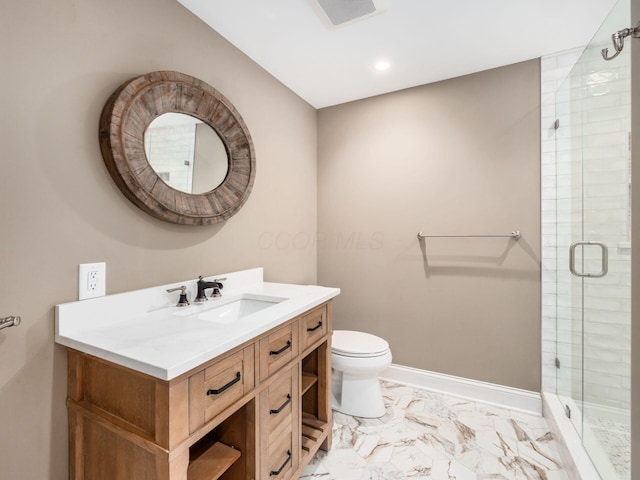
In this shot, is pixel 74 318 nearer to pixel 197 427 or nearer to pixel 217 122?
pixel 197 427

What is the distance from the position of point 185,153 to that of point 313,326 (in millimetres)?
1036

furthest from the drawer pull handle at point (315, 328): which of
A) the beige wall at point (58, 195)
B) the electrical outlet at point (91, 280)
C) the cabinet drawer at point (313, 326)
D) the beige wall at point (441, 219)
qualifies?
the beige wall at point (441, 219)

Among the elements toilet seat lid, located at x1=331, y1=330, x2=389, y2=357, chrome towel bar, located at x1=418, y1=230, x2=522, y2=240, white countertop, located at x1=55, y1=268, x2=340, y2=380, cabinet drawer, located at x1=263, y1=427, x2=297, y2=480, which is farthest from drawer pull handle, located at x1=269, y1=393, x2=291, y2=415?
chrome towel bar, located at x1=418, y1=230, x2=522, y2=240

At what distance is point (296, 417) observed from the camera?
4.28 ft

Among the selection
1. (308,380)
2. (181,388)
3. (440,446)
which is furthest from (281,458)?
(440,446)

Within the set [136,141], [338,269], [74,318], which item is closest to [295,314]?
[74,318]

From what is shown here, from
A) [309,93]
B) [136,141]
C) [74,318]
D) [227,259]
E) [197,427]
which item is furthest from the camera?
[309,93]

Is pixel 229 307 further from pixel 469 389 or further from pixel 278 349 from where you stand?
pixel 469 389

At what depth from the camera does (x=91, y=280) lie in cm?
109

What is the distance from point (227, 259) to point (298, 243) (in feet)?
2.51

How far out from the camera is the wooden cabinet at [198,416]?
792mm

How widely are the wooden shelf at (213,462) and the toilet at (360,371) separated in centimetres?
91

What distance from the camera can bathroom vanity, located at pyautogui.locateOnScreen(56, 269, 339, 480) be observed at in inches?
31.3

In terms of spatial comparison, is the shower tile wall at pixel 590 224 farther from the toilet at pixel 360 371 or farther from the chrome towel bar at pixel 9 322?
the chrome towel bar at pixel 9 322
